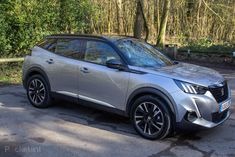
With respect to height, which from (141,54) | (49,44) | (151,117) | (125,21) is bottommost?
(151,117)

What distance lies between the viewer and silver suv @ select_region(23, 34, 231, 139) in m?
5.45

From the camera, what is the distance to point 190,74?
5812mm

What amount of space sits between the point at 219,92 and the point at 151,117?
3.76 feet

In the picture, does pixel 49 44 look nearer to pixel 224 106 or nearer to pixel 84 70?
pixel 84 70

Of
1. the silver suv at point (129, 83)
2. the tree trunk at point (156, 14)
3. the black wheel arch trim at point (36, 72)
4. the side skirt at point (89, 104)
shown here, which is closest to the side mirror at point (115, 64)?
the silver suv at point (129, 83)

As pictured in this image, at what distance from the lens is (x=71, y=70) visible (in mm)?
6773

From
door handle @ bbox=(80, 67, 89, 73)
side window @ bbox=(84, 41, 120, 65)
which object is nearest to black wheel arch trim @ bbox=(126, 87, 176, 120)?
side window @ bbox=(84, 41, 120, 65)

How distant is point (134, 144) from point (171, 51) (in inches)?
438

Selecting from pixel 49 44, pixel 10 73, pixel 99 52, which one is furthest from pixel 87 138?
pixel 10 73

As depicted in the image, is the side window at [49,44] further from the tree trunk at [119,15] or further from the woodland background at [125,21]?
the tree trunk at [119,15]

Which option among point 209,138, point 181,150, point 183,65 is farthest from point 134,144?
point 183,65

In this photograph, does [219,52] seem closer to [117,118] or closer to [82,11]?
[82,11]

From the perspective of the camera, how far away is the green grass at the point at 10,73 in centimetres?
1060

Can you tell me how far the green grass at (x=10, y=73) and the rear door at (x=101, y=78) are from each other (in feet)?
14.9
